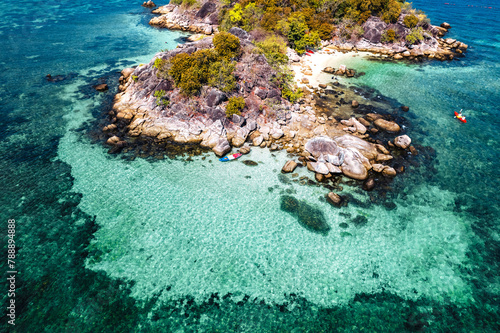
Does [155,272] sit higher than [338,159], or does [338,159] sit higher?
[338,159]

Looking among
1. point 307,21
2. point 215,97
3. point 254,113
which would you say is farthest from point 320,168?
point 307,21

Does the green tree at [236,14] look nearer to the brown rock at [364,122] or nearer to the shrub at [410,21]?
the shrub at [410,21]

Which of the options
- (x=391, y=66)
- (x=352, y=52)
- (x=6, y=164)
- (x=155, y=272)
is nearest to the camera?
(x=155, y=272)

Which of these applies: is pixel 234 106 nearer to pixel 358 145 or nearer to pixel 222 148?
pixel 222 148

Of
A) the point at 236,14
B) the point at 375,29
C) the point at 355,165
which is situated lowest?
the point at 355,165

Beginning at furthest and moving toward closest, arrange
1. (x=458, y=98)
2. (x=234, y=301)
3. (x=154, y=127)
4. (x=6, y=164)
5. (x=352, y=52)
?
(x=352, y=52) < (x=458, y=98) < (x=154, y=127) < (x=6, y=164) < (x=234, y=301)

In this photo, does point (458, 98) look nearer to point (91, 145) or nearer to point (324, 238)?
point (324, 238)

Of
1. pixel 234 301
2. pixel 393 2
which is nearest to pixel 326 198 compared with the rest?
pixel 234 301

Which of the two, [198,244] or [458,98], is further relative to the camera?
[458,98]
